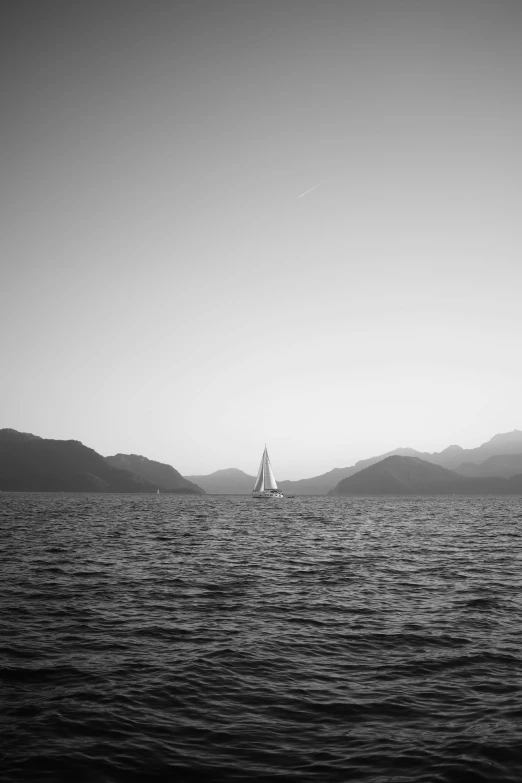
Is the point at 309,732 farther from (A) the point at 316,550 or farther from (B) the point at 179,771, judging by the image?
(A) the point at 316,550

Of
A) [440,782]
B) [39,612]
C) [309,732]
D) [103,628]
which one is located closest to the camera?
[440,782]

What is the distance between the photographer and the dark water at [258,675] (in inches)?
410

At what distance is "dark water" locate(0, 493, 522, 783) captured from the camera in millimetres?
10414

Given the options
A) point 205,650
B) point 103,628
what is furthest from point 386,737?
point 103,628

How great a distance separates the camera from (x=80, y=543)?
4741 centimetres

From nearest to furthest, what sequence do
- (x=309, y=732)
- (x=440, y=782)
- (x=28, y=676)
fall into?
(x=440, y=782) → (x=309, y=732) → (x=28, y=676)

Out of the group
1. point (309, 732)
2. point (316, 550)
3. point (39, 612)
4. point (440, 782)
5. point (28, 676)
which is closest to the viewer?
point (440, 782)

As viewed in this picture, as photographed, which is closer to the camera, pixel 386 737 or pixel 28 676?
pixel 386 737

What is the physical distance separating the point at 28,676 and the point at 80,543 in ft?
115

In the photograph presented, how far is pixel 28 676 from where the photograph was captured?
1473cm

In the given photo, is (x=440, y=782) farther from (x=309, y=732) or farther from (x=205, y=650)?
(x=205, y=650)

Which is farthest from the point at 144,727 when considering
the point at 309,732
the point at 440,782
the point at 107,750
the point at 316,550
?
the point at 316,550

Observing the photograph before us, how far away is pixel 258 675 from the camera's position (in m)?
15.2

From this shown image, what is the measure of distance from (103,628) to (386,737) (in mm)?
12512
